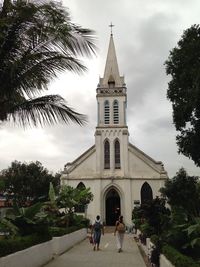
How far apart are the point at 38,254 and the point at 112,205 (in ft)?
101

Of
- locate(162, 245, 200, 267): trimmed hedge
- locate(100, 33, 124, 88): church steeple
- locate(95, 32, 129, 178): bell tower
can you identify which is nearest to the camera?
locate(162, 245, 200, 267): trimmed hedge

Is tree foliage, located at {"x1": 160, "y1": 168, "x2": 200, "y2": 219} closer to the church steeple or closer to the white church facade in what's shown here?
the white church facade

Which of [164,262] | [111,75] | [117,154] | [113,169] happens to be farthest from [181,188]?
[164,262]

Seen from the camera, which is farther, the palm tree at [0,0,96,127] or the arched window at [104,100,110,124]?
the arched window at [104,100,110,124]

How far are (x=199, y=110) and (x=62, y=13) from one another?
41.7 feet

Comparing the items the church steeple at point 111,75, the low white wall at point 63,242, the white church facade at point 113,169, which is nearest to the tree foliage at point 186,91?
the low white wall at point 63,242

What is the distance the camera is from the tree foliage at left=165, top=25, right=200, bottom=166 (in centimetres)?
2075

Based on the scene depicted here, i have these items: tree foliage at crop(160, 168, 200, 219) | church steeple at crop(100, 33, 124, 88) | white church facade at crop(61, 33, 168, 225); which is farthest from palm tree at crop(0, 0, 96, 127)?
church steeple at crop(100, 33, 124, 88)

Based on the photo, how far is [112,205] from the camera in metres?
42.3

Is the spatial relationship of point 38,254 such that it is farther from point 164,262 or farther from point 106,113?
point 106,113

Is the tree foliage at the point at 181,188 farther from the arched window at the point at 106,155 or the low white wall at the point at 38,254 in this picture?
the low white wall at the point at 38,254

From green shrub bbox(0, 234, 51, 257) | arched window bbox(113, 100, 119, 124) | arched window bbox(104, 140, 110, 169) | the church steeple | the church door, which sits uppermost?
the church steeple

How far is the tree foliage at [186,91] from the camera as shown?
68.1ft

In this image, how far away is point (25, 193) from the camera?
43625 mm
